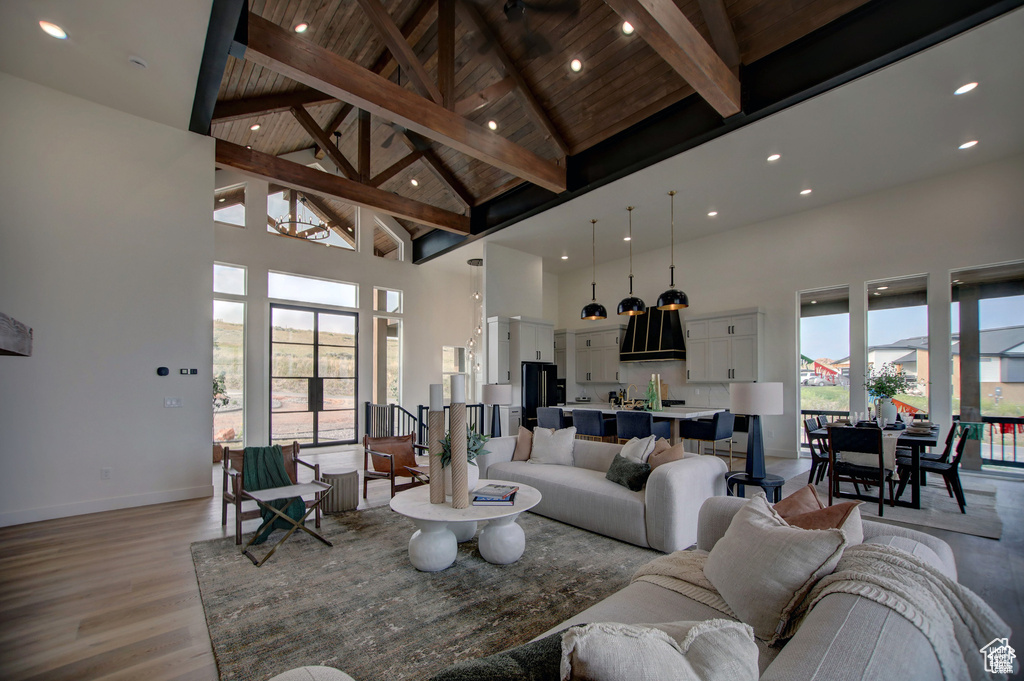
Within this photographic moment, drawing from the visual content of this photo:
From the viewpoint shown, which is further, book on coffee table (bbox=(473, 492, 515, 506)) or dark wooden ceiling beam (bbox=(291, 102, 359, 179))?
dark wooden ceiling beam (bbox=(291, 102, 359, 179))

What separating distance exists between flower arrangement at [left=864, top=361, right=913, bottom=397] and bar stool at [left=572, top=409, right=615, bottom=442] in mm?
3336

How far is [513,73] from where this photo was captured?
18.2ft

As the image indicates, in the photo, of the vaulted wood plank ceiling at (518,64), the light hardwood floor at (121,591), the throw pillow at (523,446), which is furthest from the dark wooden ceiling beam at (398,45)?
the light hardwood floor at (121,591)

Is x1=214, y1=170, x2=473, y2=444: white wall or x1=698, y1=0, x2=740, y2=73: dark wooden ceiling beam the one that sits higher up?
x1=698, y1=0, x2=740, y2=73: dark wooden ceiling beam

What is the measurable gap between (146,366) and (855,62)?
733 centimetres

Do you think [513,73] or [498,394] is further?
[498,394]

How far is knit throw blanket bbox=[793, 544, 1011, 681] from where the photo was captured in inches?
41.1

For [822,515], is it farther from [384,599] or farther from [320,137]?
[320,137]

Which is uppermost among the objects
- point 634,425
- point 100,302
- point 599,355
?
point 100,302

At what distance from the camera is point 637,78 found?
502cm

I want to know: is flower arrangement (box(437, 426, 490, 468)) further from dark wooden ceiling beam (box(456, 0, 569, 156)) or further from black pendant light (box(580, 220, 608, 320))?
dark wooden ceiling beam (box(456, 0, 569, 156))

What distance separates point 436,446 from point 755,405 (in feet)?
8.25

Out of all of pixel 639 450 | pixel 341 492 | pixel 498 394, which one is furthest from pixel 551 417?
pixel 341 492

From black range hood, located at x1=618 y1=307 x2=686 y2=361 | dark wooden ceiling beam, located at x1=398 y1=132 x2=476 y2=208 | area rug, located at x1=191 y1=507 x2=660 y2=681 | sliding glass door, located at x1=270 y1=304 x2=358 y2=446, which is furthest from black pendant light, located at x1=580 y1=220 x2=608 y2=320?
sliding glass door, located at x1=270 y1=304 x2=358 y2=446
